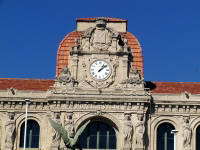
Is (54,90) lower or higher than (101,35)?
lower

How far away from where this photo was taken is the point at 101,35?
7450cm

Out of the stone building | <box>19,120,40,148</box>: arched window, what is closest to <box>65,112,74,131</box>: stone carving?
the stone building

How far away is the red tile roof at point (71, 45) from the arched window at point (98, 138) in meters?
8.25

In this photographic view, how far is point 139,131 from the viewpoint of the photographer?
7112 centimetres

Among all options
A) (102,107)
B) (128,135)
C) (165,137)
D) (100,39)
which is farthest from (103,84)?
(165,137)

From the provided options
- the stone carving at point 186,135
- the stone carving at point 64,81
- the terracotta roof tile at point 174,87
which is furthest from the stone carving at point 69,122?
the stone carving at point 186,135

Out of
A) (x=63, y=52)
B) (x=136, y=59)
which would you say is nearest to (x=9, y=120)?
(x=63, y=52)

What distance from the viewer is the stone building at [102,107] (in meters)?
71.6

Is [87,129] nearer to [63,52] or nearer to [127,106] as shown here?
[127,106]

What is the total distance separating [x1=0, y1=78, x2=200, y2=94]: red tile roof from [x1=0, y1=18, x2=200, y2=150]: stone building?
1315 millimetres

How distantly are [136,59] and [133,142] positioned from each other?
11.1 m

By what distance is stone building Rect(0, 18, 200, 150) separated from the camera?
235 feet

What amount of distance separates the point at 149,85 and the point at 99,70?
6653 millimetres

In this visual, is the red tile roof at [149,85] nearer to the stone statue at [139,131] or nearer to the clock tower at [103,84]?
the clock tower at [103,84]
